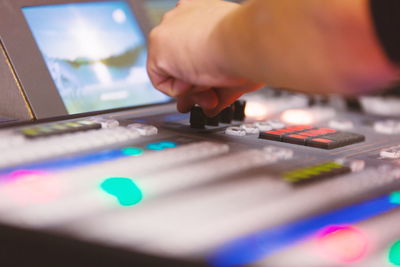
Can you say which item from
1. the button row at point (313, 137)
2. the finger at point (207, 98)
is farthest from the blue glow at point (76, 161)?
the button row at point (313, 137)

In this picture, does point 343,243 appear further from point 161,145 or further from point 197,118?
point 197,118

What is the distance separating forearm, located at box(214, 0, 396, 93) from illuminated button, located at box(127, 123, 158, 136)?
299 mm

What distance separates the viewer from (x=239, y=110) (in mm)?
1104

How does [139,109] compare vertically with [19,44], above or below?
below

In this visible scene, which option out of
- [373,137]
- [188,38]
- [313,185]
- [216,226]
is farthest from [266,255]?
[373,137]

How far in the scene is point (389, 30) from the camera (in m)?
0.55

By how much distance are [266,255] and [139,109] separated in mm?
669

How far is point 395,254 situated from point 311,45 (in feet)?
0.77

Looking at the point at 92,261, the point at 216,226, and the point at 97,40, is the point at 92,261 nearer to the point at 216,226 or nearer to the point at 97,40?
the point at 216,226

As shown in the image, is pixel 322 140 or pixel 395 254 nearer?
pixel 395 254

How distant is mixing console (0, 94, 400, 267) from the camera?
0.53 meters

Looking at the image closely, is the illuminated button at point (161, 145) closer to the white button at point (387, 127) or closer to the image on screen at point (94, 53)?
the image on screen at point (94, 53)

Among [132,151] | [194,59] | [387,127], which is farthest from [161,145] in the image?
[387,127]

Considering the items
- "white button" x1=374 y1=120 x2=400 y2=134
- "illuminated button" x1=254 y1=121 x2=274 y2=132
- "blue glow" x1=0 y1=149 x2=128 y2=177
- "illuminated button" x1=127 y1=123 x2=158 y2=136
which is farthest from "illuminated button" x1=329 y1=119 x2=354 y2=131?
"blue glow" x1=0 y1=149 x2=128 y2=177
